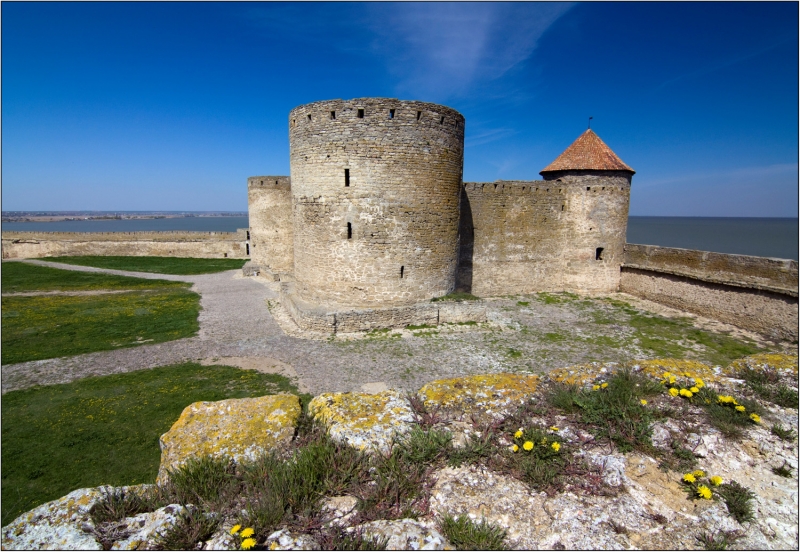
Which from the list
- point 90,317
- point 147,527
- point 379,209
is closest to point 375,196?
point 379,209

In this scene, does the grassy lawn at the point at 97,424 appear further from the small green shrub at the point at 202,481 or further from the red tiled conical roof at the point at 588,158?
the red tiled conical roof at the point at 588,158

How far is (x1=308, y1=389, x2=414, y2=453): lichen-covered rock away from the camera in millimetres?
2932

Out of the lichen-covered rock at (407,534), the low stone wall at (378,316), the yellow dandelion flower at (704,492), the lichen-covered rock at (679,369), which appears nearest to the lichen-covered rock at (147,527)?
the lichen-covered rock at (407,534)

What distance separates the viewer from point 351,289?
12977 mm

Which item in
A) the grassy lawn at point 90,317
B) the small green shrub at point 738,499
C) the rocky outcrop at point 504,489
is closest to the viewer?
the rocky outcrop at point 504,489

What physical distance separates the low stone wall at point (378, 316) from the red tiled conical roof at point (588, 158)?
8314 millimetres

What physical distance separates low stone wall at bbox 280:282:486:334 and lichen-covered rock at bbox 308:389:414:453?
8871mm

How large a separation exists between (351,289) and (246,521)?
35.5ft

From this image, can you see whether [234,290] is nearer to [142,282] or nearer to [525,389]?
[142,282]

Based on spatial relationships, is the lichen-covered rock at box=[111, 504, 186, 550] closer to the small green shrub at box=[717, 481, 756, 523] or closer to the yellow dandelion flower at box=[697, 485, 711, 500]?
the yellow dandelion flower at box=[697, 485, 711, 500]

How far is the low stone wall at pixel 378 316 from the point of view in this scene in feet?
40.4

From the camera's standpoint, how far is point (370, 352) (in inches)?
428

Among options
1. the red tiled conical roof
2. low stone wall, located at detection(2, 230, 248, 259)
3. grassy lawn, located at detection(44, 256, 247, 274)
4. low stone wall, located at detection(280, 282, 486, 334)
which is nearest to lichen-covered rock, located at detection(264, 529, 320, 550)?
low stone wall, located at detection(280, 282, 486, 334)

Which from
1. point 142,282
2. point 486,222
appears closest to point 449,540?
point 486,222
